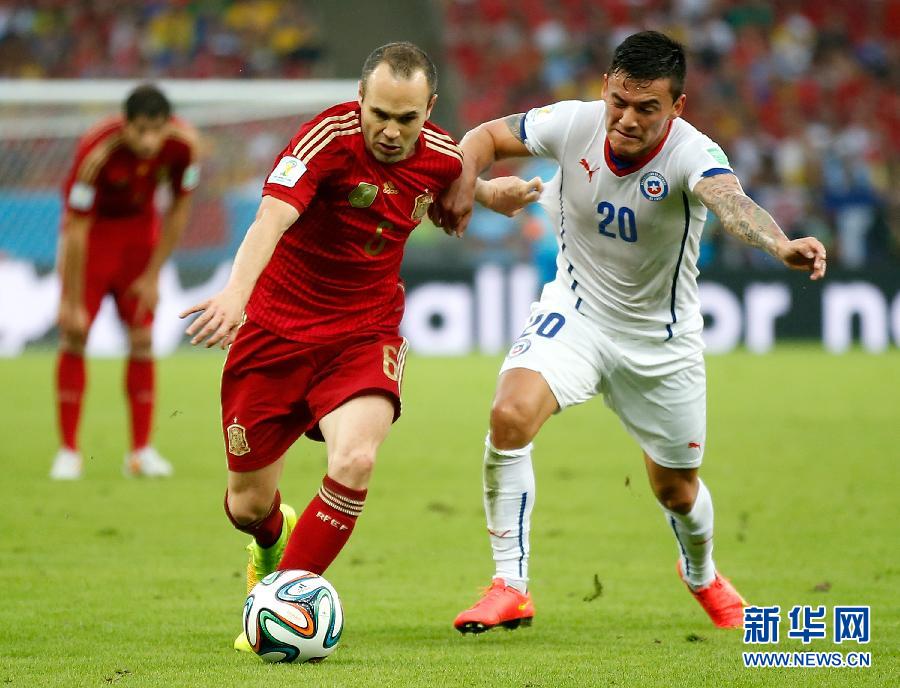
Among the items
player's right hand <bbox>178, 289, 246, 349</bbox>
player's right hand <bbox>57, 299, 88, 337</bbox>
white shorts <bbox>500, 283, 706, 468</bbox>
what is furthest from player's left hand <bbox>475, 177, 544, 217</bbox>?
player's right hand <bbox>57, 299, 88, 337</bbox>

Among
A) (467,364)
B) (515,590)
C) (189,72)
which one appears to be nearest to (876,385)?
(467,364)

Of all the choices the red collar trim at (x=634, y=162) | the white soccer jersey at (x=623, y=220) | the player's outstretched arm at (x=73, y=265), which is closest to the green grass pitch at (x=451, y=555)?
the player's outstretched arm at (x=73, y=265)

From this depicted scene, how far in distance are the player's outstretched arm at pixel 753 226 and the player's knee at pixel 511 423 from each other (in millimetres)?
998

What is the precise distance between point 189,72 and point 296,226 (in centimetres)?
2029

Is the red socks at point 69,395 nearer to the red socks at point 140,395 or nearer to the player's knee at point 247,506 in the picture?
the red socks at point 140,395

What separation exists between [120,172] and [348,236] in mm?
4476

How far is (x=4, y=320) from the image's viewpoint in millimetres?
17141

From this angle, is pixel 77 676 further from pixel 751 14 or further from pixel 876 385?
pixel 751 14

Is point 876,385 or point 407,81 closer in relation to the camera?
point 407,81

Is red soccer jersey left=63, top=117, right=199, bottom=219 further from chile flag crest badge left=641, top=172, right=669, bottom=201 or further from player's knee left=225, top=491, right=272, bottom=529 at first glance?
chile flag crest badge left=641, top=172, right=669, bottom=201

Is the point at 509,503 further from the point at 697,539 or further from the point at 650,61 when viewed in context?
the point at 650,61

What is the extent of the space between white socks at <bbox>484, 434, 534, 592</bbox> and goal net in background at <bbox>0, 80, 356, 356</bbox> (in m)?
11.3

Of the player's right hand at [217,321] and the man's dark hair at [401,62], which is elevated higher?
the man's dark hair at [401,62]

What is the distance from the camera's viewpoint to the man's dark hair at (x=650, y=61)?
5145mm
